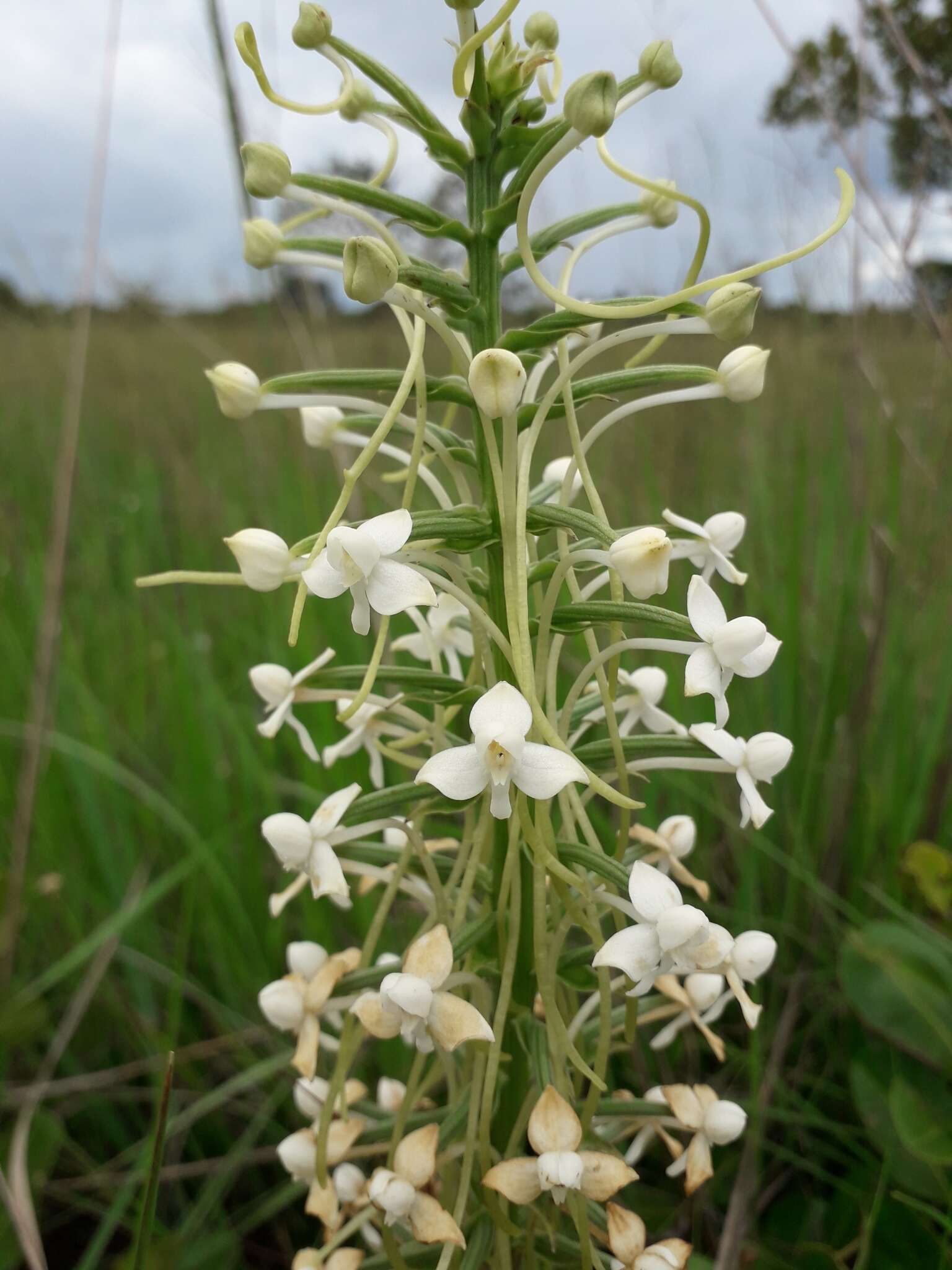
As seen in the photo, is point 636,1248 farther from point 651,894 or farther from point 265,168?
point 265,168

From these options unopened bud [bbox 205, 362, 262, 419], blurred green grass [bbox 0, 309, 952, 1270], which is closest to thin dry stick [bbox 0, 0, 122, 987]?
blurred green grass [bbox 0, 309, 952, 1270]

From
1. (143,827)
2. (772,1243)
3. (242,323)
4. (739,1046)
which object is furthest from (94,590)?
(242,323)

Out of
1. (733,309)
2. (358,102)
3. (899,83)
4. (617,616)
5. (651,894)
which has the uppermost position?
(899,83)

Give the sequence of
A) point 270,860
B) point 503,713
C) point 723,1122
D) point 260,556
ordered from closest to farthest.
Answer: point 503,713
point 260,556
point 723,1122
point 270,860

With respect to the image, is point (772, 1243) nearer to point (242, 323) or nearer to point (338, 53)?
point (338, 53)

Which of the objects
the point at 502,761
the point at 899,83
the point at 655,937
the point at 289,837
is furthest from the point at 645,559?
the point at 899,83

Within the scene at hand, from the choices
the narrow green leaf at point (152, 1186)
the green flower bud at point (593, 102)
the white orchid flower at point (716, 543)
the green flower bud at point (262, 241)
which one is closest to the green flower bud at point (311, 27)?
the green flower bud at point (262, 241)
